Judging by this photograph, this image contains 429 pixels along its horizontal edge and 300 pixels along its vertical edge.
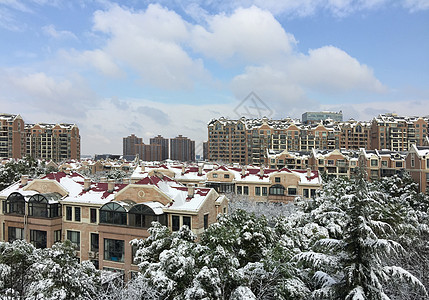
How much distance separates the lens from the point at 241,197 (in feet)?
169

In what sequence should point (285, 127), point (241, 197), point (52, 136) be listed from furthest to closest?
point (52, 136) → point (285, 127) → point (241, 197)

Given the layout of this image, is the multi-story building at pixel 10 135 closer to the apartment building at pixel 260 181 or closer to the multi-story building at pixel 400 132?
the apartment building at pixel 260 181

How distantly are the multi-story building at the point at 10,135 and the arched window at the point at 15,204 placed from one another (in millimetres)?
99381

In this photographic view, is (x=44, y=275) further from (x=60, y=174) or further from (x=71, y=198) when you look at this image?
(x=60, y=174)

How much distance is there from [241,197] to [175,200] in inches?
981

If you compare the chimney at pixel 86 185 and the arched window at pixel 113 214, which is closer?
the arched window at pixel 113 214

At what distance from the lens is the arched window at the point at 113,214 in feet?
89.6

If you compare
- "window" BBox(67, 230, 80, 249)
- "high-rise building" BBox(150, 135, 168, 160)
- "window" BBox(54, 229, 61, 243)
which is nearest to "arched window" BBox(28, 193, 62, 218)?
"window" BBox(54, 229, 61, 243)

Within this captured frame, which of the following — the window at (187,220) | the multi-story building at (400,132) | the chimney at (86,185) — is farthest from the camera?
the multi-story building at (400,132)

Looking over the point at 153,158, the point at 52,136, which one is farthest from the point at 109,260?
the point at 153,158

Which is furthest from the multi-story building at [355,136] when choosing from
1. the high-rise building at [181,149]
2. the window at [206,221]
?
the window at [206,221]

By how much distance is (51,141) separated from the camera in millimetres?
125062

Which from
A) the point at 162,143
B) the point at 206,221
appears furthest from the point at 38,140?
the point at 206,221

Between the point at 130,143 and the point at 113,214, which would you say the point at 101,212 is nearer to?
the point at 113,214
